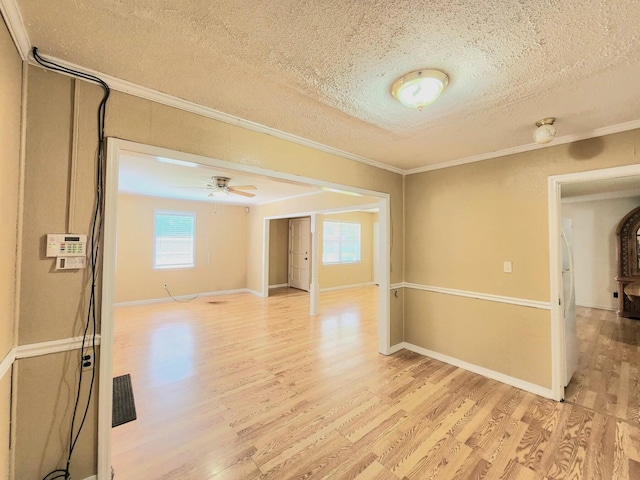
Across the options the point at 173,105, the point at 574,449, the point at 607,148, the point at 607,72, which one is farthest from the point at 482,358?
the point at 173,105

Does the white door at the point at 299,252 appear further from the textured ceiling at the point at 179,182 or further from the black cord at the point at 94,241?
the black cord at the point at 94,241

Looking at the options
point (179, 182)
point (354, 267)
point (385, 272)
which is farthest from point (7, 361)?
point (354, 267)

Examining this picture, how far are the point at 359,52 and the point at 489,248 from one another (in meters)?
2.56

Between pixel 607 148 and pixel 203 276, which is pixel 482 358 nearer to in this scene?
pixel 607 148

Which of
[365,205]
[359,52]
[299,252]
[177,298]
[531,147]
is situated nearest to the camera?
[359,52]

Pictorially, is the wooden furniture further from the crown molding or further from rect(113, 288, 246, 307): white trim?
rect(113, 288, 246, 307): white trim

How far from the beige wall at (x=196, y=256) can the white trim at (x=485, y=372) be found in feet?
17.4

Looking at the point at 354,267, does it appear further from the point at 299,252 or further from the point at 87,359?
the point at 87,359

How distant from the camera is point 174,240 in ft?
21.6

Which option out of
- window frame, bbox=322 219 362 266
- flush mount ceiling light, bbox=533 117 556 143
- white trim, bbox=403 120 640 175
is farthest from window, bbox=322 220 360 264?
flush mount ceiling light, bbox=533 117 556 143

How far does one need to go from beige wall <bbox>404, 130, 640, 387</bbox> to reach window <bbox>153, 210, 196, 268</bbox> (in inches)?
217

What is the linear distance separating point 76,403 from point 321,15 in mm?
2409

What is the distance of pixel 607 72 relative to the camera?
1.52 meters

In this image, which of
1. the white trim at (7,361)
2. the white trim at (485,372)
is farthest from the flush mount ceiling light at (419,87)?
the white trim at (485,372)
